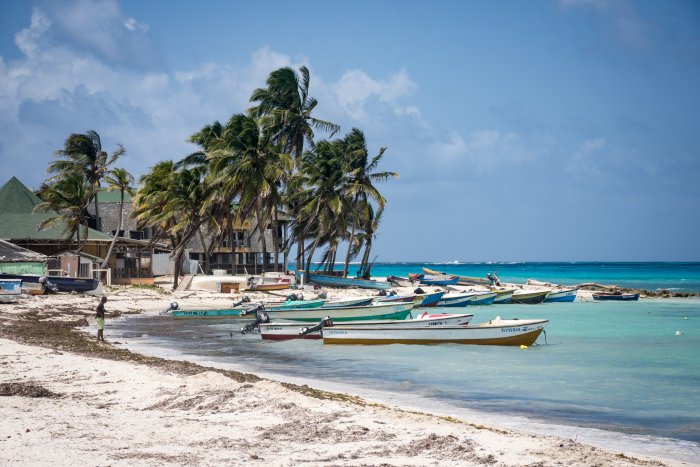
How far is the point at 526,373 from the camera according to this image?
19.3m

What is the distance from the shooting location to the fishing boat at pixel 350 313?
104 ft

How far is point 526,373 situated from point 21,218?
4438 centimetres

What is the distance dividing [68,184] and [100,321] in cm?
3198

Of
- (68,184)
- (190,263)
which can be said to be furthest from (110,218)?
(68,184)

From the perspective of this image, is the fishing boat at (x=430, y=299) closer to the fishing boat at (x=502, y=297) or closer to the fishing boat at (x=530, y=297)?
the fishing boat at (x=502, y=297)

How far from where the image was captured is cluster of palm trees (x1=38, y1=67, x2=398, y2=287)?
5275 cm

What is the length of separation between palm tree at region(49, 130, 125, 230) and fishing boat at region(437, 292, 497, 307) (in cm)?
2832

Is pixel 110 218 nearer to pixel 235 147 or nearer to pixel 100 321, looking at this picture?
pixel 235 147

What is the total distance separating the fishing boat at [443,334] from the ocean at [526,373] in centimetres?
29

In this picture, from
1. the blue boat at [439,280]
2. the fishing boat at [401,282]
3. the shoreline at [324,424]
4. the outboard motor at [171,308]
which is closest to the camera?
the shoreline at [324,424]

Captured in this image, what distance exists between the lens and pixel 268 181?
53594mm

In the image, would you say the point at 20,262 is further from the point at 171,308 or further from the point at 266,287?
the point at 266,287

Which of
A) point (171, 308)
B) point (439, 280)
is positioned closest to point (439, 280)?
point (439, 280)

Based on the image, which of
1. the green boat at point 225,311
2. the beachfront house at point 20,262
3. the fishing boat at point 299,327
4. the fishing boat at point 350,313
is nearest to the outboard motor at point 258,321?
the fishing boat at point 299,327
